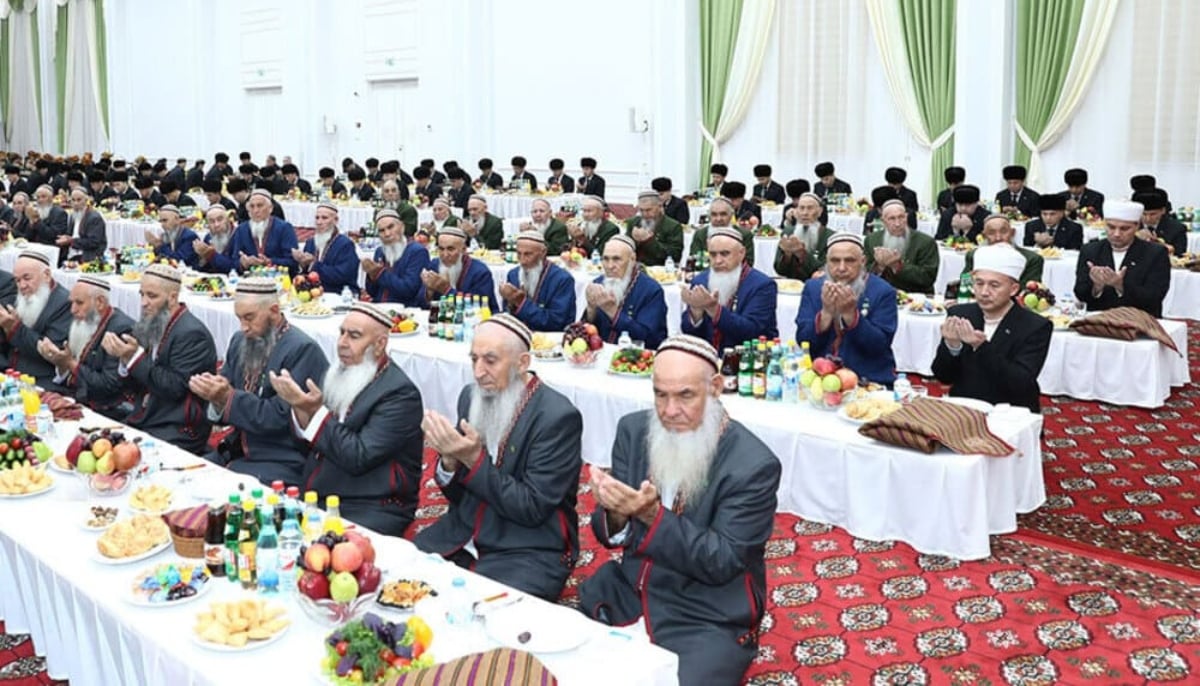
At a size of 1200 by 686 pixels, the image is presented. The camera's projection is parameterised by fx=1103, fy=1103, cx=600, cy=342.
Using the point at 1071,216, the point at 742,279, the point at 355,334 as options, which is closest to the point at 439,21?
the point at 1071,216

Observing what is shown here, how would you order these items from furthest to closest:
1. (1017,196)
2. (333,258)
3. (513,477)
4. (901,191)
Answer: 1. (901,191)
2. (1017,196)
3. (333,258)
4. (513,477)

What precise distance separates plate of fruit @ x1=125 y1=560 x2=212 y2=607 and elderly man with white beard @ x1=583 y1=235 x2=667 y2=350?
4.05m

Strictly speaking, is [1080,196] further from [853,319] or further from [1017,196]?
[853,319]

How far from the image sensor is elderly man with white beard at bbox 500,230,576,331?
734 cm

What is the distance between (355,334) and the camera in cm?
446

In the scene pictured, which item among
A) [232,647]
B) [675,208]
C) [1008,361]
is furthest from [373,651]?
[675,208]

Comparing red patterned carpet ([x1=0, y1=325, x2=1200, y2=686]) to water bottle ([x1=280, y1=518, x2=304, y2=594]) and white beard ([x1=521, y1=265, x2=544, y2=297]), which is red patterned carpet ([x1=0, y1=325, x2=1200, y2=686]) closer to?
water bottle ([x1=280, y1=518, x2=304, y2=594])

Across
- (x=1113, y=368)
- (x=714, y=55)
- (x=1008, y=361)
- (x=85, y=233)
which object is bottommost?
(x=1113, y=368)

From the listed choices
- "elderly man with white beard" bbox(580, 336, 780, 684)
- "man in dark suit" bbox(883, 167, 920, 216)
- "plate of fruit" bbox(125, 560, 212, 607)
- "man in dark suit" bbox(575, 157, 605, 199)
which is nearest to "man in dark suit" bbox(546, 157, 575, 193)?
"man in dark suit" bbox(575, 157, 605, 199)

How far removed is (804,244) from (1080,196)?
3821mm

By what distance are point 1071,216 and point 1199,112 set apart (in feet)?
9.51

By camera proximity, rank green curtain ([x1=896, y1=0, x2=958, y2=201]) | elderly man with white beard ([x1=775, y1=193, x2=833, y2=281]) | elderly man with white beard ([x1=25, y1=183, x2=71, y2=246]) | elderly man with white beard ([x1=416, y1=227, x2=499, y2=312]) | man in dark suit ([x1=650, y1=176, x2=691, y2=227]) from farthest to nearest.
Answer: green curtain ([x1=896, y1=0, x2=958, y2=201])
man in dark suit ([x1=650, y1=176, x2=691, y2=227])
elderly man with white beard ([x1=25, y1=183, x2=71, y2=246])
elderly man with white beard ([x1=775, y1=193, x2=833, y2=281])
elderly man with white beard ([x1=416, y1=227, x2=499, y2=312])

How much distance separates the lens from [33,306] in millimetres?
6504

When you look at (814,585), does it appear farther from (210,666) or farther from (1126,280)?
(1126,280)
